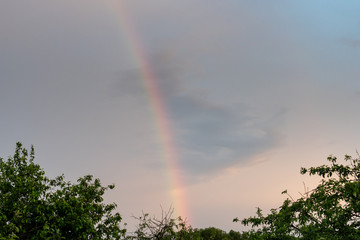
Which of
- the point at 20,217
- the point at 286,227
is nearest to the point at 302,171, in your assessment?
the point at 286,227

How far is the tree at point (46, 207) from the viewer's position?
18.6m

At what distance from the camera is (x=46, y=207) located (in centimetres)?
1931

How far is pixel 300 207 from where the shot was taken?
53.4 feet

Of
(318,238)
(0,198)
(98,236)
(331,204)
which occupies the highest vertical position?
(0,198)

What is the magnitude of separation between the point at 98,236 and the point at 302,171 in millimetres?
11813

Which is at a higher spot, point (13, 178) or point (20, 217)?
point (13, 178)

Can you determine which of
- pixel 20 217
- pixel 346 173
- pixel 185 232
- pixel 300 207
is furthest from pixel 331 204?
pixel 20 217

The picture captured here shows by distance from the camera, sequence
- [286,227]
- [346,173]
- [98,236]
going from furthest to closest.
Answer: [98,236] < [346,173] < [286,227]

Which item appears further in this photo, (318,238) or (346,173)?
(346,173)

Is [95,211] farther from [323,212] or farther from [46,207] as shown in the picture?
[323,212]

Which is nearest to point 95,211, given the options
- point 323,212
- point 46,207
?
point 46,207

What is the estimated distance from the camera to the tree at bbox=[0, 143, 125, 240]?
1858cm

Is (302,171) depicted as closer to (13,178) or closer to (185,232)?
(185,232)

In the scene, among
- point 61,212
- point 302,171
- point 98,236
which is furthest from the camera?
point 98,236
